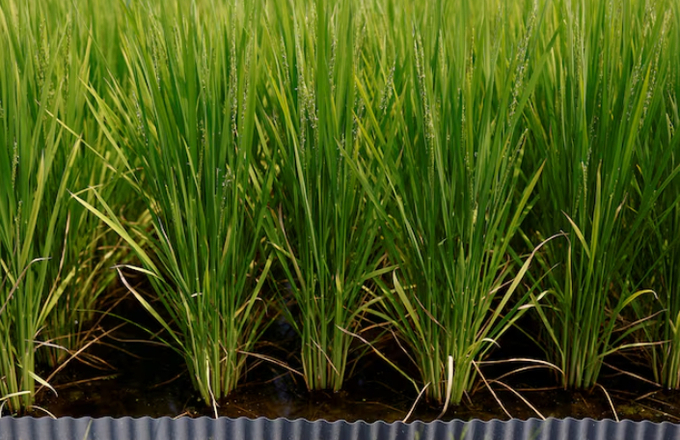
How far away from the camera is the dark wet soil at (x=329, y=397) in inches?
69.4

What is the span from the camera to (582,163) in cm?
153

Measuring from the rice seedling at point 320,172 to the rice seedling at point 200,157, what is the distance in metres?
0.07

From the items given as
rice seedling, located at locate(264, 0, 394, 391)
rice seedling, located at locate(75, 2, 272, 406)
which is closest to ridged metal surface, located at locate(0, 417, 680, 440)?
rice seedling, located at locate(75, 2, 272, 406)

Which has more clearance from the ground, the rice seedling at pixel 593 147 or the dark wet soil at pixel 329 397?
the rice seedling at pixel 593 147

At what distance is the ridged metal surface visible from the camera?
1573 millimetres

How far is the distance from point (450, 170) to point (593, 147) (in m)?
0.34

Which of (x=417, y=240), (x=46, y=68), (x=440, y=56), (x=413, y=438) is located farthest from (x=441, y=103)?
(x=46, y=68)

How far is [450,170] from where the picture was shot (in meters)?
1.58

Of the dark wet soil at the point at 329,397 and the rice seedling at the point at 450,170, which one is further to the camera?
the dark wet soil at the point at 329,397

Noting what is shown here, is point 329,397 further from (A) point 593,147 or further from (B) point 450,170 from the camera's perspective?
(A) point 593,147

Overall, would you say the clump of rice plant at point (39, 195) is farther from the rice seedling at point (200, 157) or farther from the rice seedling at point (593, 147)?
the rice seedling at point (593, 147)

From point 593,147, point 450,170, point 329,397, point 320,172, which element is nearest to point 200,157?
point 320,172

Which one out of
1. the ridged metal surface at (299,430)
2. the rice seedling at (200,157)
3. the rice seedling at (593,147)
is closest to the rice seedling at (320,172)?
the rice seedling at (200,157)

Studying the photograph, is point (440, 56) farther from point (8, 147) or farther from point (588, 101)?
point (8, 147)
